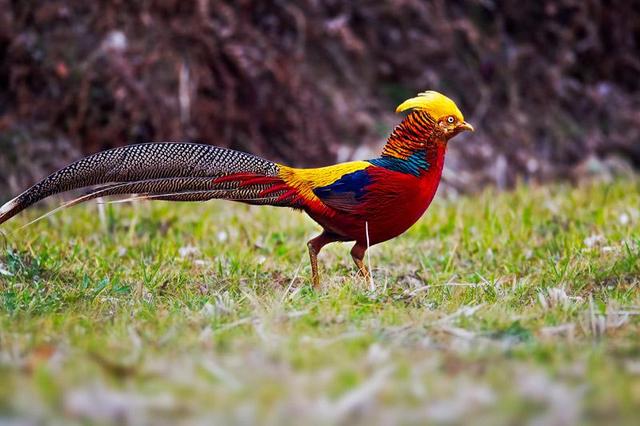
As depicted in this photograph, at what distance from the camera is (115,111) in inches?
273

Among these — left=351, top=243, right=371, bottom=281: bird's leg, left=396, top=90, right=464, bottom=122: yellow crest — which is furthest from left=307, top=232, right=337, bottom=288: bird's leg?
left=396, top=90, right=464, bottom=122: yellow crest

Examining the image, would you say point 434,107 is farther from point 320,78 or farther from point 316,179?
point 320,78

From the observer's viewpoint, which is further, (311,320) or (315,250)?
(315,250)

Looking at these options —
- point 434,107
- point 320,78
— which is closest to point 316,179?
point 434,107

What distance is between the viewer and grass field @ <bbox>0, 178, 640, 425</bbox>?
2.12 metres

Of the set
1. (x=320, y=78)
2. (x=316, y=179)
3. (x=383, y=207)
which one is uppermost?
(x=320, y=78)

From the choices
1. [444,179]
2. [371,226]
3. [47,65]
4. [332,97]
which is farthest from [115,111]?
[371,226]

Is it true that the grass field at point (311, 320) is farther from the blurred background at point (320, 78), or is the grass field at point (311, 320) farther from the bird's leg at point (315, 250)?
the blurred background at point (320, 78)

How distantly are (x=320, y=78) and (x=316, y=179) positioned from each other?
14.2 ft

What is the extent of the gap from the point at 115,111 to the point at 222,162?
3.24 metres

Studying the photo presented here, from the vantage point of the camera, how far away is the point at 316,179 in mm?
4016

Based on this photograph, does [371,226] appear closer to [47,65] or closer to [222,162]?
[222,162]

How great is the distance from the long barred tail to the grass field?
0.41 meters

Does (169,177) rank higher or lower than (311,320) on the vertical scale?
higher
